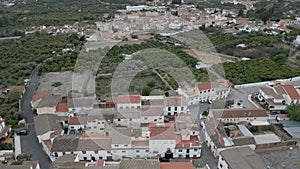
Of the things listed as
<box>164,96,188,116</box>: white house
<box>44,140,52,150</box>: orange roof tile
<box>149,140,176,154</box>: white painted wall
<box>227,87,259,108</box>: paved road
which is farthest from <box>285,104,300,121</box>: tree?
<box>44,140,52,150</box>: orange roof tile

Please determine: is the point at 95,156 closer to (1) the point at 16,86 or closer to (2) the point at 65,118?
(2) the point at 65,118

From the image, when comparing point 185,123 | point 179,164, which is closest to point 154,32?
point 185,123

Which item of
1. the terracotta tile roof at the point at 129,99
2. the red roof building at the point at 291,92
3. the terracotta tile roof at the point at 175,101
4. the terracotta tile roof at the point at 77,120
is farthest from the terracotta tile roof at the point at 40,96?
the red roof building at the point at 291,92

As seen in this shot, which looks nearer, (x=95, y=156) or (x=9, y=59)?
(x=95, y=156)

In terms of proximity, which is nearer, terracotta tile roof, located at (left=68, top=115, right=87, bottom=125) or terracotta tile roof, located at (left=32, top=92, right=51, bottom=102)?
terracotta tile roof, located at (left=68, top=115, right=87, bottom=125)

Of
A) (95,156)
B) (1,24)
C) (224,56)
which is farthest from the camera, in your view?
(1,24)

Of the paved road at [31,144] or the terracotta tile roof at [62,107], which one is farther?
the terracotta tile roof at [62,107]

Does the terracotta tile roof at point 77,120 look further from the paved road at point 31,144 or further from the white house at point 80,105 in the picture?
the paved road at point 31,144

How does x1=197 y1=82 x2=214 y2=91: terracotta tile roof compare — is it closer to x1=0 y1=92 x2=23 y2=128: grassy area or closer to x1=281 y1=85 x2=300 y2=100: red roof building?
x1=281 y1=85 x2=300 y2=100: red roof building
